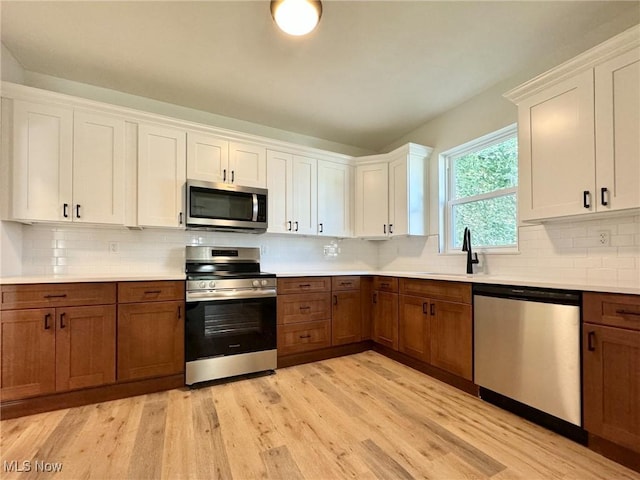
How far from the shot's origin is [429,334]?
275 cm

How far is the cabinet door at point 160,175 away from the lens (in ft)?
9.02

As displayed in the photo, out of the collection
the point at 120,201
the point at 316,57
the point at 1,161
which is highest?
the point at 316,57

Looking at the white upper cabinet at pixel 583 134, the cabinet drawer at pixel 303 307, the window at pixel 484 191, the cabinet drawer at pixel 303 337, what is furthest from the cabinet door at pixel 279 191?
the white upper cabinet at pixel 583 134

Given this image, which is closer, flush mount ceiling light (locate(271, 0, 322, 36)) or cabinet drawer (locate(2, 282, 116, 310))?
flush mount ceiling light (locate(271, 0, 322, 36))

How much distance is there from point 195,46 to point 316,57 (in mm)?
922

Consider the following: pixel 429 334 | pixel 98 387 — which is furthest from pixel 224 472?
pixel 429 334

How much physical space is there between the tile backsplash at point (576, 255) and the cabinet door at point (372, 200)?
1091mm

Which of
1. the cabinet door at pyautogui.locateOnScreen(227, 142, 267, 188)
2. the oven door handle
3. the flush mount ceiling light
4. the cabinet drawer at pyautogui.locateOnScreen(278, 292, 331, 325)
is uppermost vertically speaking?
the flush mount ceiling light

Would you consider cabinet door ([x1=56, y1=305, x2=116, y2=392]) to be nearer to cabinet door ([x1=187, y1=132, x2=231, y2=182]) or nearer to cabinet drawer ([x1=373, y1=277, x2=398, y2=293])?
cabinet door ([x1=187, y1=132, x2=231, y2=182])

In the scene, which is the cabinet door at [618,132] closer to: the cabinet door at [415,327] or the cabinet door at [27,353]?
the cabinet door at [415,327]

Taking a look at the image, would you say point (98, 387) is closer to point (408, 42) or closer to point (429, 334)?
point (429, 334)

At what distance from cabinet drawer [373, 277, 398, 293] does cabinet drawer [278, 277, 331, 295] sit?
0.57 m

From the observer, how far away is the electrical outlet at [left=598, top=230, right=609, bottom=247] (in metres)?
2.08

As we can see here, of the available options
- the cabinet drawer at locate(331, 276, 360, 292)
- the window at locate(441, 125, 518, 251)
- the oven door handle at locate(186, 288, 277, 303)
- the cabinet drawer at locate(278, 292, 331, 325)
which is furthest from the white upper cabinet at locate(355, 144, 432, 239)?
the oven door handle at locate(186, 288, 277, 303)
